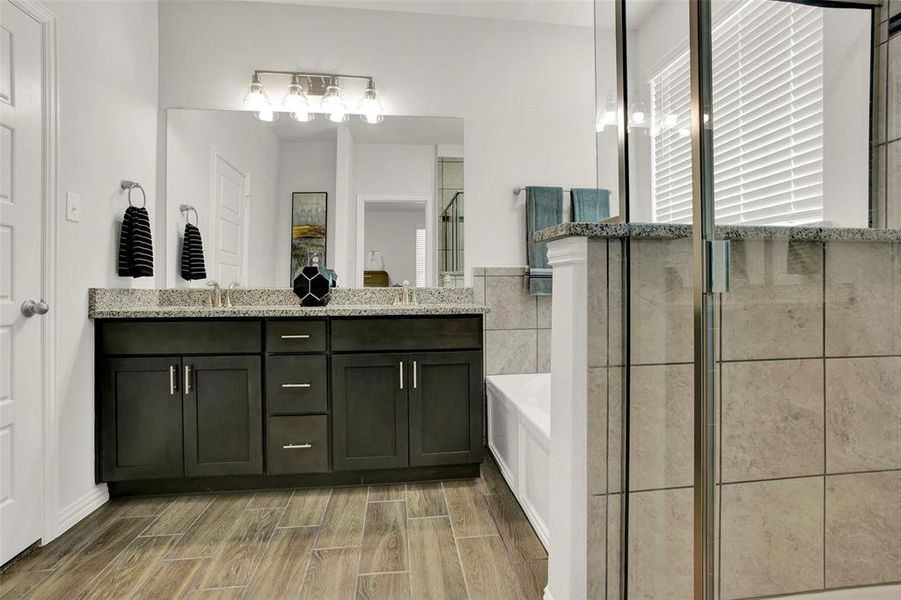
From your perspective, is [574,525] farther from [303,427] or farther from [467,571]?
[303,427]

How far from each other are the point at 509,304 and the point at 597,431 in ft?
5.36

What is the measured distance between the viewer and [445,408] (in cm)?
221

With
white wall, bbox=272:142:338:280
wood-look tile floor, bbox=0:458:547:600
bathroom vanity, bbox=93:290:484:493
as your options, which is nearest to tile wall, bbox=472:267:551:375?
bathroom vanity, bbox=93:290:484:493

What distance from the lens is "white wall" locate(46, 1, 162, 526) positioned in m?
1.79

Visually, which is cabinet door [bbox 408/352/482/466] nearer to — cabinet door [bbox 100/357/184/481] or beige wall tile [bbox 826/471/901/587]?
cabinet door [bbox 100/357/184/481]

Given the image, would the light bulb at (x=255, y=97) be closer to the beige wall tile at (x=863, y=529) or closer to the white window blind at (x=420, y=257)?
the white window blind at (x=420, y=257)

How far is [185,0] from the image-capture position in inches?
101

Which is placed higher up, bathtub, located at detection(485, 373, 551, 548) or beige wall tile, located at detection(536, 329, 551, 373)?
beige wall tile, located at detection(536, 329, 551, 373)

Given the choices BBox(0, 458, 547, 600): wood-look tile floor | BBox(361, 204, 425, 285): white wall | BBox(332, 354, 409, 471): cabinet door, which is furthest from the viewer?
BBox(361, 204, 425, 285): white wall

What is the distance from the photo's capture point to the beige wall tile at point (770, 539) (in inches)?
30.7

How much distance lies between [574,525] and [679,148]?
0.92m

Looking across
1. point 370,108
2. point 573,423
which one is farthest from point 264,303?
point 573,423

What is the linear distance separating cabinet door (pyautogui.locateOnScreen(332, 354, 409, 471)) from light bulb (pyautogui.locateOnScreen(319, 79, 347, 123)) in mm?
1462

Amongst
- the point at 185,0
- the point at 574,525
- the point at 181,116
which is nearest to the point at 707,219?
the point at 574,525
